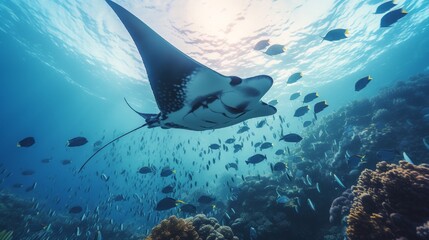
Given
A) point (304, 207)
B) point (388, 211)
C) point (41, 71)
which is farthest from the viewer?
point (41, 71)

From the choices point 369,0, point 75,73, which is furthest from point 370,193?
point 75,73

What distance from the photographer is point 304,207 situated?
840 centimetres

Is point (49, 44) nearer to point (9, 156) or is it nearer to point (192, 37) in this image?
point (192, 37)

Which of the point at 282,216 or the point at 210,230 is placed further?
the point at 282,216

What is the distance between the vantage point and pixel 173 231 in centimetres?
564

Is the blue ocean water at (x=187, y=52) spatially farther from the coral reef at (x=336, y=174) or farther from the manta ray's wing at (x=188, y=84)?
the manta ray's wing at (x=188, y=84)

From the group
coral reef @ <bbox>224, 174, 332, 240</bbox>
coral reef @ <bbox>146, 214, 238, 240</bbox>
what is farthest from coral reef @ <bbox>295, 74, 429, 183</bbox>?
coral reef @ <bbox>146, 214, 238, 240</bbox>

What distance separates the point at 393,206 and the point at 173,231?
4.75 metres

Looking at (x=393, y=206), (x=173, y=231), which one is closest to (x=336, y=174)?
(x=393, y=206)

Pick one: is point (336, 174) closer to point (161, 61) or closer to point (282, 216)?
point (282, 216)

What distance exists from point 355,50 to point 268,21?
1407 centimetres

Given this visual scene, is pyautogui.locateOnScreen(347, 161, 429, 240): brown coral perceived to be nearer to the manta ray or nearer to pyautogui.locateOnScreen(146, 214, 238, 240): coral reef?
the manta ray

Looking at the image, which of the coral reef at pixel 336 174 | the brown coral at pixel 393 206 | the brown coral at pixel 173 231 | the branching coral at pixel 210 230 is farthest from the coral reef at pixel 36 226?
the brown coral at pixel 393 206

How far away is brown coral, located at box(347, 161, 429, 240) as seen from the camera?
367cm
